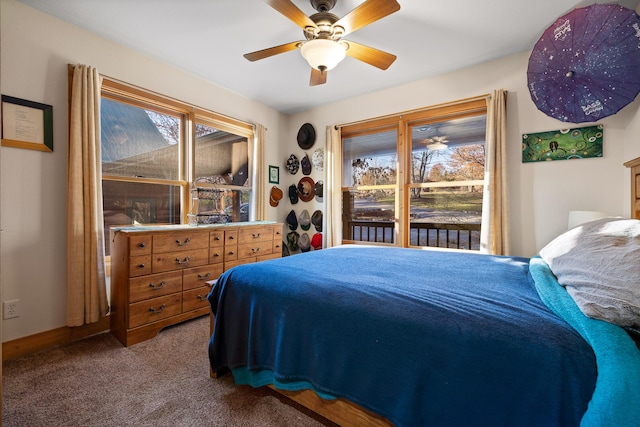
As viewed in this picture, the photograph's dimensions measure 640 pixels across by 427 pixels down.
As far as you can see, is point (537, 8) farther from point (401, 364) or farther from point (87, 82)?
point (87, 82)

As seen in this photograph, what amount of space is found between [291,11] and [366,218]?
2.90 metres

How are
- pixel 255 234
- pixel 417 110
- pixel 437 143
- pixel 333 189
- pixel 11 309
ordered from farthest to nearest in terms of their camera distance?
pixel 333 189, pixel 437 143, pixel 417 110, pixel 255 234, pixel 11 309

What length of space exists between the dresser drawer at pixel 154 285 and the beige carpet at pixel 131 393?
40 centimetres

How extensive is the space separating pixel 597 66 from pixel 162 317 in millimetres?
3611

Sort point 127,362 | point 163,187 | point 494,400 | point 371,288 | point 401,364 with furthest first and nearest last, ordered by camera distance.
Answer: point 163,187 → point 127,362 → point 371,288 → point 401,364 → point 494,400

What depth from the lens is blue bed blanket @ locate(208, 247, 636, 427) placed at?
83cm

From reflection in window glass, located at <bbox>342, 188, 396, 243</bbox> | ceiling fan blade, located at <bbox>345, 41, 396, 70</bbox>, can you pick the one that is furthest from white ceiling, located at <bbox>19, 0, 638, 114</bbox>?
reflection in window glass, located at <bbox>342, 188, 396, 243</bbox>

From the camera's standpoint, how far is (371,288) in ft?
4.24

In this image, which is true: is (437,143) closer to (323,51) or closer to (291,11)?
(323,51)

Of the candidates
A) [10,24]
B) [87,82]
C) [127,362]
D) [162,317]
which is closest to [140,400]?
[127,362]

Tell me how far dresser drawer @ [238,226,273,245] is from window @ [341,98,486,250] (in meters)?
1.25

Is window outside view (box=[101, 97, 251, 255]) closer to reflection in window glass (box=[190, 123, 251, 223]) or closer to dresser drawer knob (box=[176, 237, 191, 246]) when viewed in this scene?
reflection in window glass (box=[190, 123, 251, 223])

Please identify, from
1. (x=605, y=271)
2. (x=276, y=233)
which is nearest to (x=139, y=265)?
(x=276, y=233)

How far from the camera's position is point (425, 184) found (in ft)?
10.8
